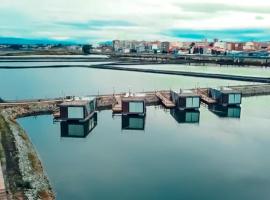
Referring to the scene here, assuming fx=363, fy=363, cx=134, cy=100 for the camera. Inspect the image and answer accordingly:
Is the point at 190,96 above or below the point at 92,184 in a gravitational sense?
above

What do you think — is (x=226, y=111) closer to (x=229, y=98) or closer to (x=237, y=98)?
(x=229, y=98)

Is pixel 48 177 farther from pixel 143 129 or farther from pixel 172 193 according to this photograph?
pixel 143 129

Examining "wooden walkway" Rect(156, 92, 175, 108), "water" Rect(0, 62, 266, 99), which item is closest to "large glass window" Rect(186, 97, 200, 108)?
"wooden walkway" Rect(156, 92, 175, 108)

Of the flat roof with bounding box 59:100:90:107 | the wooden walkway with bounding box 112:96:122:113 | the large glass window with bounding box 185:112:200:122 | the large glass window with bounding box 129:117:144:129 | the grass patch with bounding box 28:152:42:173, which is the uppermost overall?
the flat roof with bounding box 59:100:90:107

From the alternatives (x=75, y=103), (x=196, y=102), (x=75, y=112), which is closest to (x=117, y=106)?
(x=75, y=103)

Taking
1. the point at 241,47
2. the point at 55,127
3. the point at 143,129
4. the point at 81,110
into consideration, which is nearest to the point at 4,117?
the point at 55,127

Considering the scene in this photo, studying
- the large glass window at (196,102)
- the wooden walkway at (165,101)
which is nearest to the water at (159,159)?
the large glass window at (196,102)

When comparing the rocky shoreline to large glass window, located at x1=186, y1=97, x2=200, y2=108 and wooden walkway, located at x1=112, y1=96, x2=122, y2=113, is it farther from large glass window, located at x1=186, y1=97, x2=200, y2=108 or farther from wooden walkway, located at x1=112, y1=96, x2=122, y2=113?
large glass window, located at x1=186, y1=97, x2=200, y2=108
